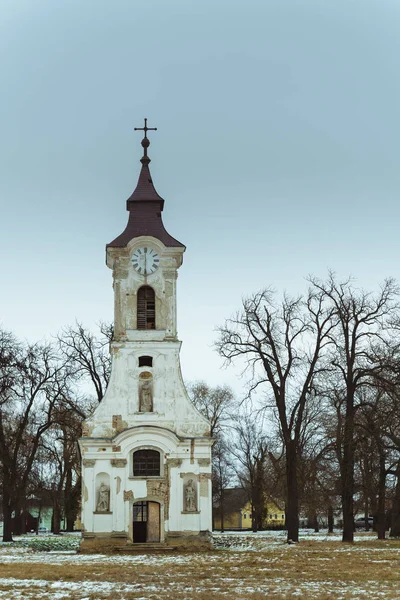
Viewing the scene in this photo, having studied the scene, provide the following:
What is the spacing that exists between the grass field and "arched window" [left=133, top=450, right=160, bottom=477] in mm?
8547

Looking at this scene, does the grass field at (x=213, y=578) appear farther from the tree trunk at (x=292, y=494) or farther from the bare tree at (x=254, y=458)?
the bare tree at (x=254, y=458)

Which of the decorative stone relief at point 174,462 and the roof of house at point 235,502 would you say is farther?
the roof of house at point 235,502

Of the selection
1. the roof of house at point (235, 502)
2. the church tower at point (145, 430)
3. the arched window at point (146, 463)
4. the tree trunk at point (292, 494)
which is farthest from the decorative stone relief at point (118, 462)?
the roof of house at point (235, 502)

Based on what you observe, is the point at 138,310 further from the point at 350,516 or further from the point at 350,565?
the point at 350,565

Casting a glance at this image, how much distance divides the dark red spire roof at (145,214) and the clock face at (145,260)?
708 mm

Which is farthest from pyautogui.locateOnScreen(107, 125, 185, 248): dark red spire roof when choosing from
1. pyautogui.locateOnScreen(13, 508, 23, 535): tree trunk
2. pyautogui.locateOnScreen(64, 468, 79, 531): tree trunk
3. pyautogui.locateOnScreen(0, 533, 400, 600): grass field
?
pyautogui.locateOnScreen(13, 508, 23, 535): tree trunk

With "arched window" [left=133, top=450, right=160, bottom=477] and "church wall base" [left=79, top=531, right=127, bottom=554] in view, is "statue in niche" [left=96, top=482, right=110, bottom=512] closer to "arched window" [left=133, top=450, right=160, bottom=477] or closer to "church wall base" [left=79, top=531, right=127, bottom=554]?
"church wall base" [left=79, top=531, right=127, bottom=554]

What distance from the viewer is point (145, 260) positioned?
3878cm

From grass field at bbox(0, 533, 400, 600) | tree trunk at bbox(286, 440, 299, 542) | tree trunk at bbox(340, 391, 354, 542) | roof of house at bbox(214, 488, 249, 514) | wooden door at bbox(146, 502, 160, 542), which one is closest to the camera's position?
grass field at bbox(0, 533, 400, 600)

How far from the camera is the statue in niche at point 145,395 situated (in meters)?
37.0

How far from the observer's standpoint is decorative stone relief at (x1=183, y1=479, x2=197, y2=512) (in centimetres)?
3572

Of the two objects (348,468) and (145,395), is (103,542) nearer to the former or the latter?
(145,395)

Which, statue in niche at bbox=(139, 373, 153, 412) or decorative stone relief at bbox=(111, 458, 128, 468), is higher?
statue in niche at bbox=(139, 373, 153, 412)

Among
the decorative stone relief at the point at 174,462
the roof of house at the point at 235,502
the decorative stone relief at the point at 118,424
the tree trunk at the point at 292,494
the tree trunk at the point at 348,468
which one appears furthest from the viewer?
the roof of house at the point at 235,502
